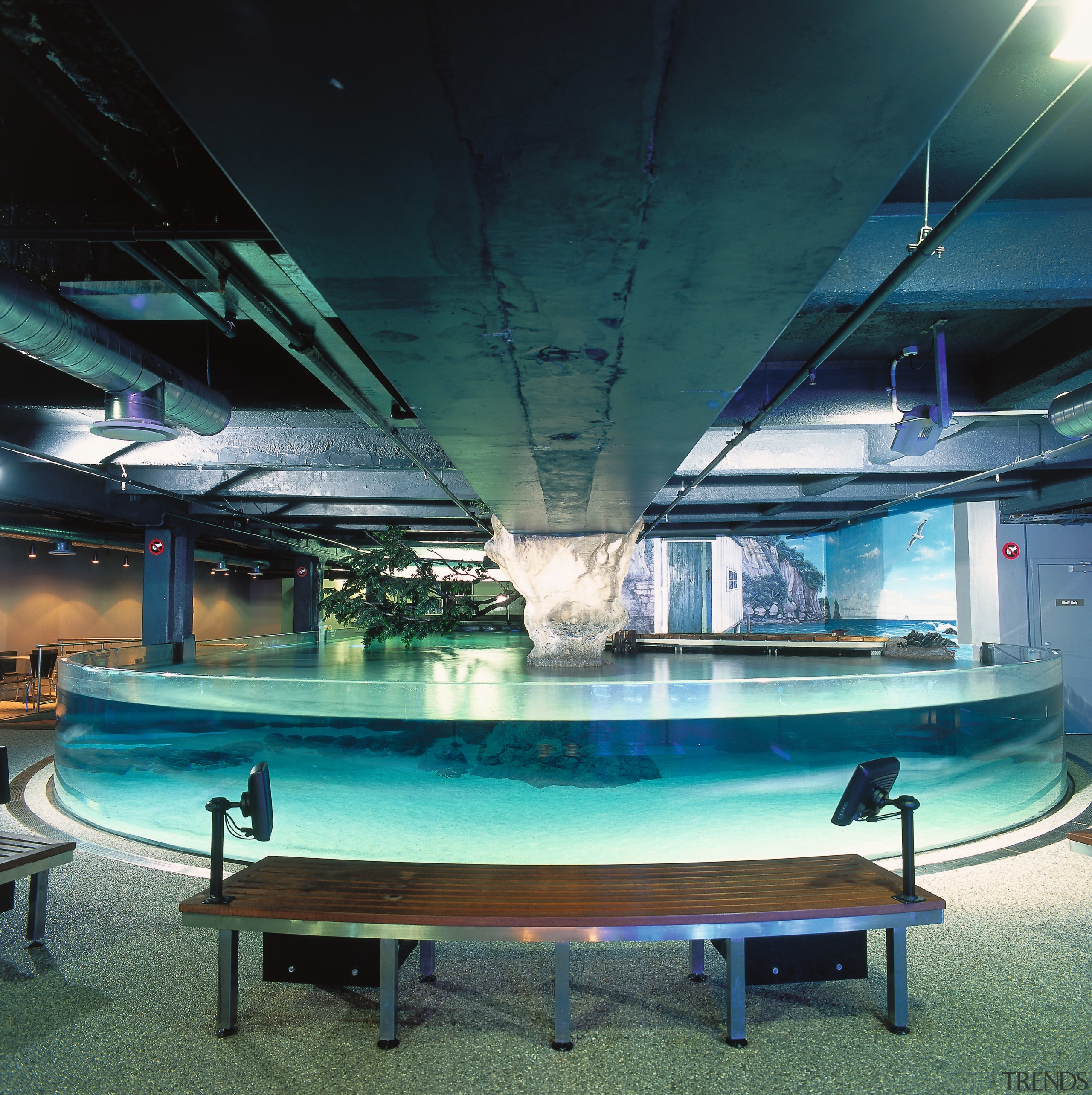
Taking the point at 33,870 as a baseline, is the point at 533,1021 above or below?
below

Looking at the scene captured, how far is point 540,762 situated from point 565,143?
7.03 metres

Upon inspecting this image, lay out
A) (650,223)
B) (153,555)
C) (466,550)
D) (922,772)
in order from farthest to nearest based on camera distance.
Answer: (466,550) < (153,555) < (922,772) < (650,223)

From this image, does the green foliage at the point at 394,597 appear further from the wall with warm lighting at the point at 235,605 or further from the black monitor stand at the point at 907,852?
the black monitor stand at the point at 907,852

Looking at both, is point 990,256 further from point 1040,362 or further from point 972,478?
point 972,478

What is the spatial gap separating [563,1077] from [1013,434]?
817 centimetres

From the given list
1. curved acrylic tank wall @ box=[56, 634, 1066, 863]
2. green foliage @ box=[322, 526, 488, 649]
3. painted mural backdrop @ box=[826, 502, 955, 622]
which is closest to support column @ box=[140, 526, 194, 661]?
green foliage @ box=[322, 526, 488, 649]

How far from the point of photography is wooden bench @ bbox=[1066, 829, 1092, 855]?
139 inches

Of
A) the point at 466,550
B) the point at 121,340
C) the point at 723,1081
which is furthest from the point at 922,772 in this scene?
the point at 466,550

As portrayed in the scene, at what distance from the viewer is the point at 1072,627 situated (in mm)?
10000

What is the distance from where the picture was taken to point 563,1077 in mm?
2326

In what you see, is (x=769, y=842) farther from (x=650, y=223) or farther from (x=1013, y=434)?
(x=1013, y=434)

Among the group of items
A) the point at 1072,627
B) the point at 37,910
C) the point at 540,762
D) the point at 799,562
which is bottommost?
the point at 540,762

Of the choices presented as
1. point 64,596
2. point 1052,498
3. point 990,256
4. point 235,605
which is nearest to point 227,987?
point 990,256

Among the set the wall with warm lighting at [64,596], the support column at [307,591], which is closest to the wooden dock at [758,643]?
the support column at [307,591]
